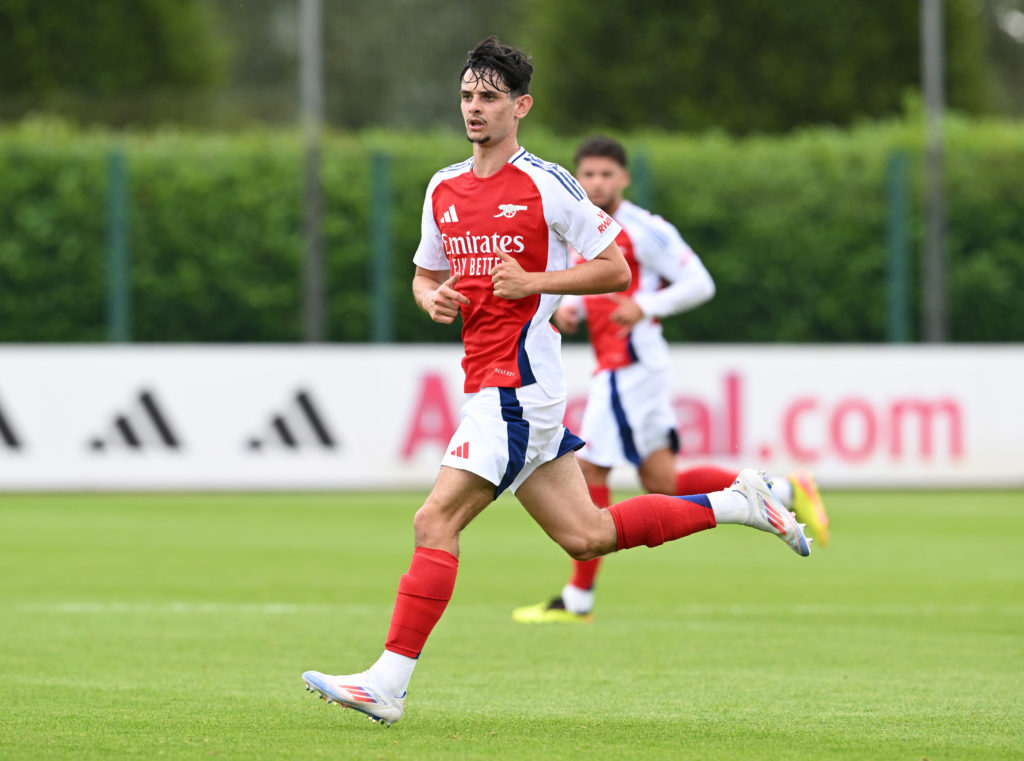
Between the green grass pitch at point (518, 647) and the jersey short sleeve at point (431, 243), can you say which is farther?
the jersey short sleeve at point (431, 243)

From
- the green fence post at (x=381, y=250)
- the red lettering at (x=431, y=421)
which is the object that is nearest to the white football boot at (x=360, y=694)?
the red lettering at (x=431, y=421)

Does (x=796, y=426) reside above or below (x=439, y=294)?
below

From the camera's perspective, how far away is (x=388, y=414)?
18531mm

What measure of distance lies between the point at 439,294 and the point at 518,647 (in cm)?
263

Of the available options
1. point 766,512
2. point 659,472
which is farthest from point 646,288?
point 766,512

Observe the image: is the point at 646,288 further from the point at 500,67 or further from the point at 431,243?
the point at 500,67

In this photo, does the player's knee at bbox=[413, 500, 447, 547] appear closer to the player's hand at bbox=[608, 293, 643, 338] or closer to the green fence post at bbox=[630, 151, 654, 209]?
the player's hand at bbox=[608, 293, 643, 338]

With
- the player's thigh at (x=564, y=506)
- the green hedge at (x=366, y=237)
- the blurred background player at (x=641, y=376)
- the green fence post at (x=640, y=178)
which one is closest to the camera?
the player's thigh at (x=564, y=506)

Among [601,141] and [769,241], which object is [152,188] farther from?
[601,141]

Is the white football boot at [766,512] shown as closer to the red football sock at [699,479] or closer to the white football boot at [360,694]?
the white football boot at [360,694]

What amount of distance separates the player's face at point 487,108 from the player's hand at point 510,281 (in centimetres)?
45

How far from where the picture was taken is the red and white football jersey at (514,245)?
6188 millimetres

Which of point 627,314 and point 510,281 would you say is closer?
point 510,281

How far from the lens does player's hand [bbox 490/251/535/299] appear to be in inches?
237
